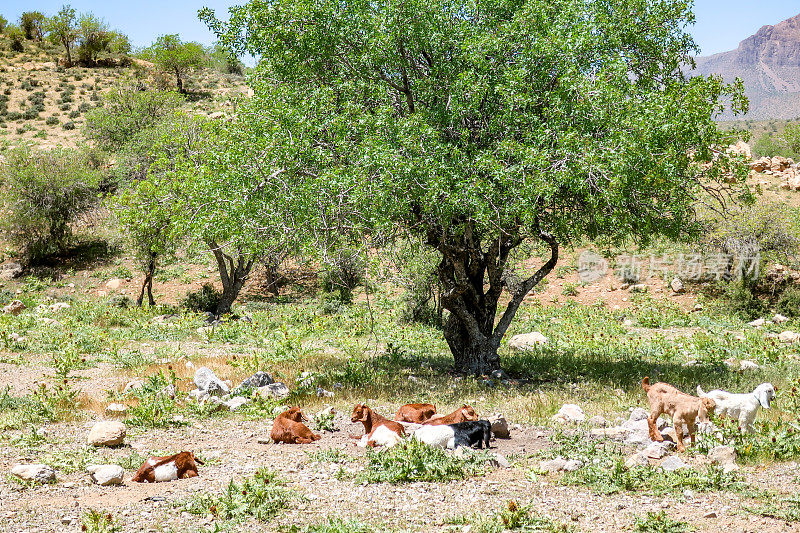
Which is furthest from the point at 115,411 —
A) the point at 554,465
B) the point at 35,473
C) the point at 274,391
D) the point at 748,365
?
the point at 748,365

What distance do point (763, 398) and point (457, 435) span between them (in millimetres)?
4038

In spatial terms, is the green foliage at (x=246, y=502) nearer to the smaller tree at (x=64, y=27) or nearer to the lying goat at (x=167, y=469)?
the lying goat at (x=167, y=469)

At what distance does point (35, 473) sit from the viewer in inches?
221

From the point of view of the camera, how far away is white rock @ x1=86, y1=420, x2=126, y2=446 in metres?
6.73

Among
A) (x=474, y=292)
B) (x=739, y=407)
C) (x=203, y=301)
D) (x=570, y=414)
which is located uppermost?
(x=474, y=292)

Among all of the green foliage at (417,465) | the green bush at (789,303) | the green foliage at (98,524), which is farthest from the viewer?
the green bush at (789,303)

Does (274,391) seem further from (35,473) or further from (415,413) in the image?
(35,473)

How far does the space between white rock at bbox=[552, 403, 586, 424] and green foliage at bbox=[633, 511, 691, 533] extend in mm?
3101

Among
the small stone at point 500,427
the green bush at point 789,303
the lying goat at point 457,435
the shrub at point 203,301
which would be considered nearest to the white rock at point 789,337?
the green bush at point 789,303

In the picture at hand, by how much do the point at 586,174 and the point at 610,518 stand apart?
18.2 feet

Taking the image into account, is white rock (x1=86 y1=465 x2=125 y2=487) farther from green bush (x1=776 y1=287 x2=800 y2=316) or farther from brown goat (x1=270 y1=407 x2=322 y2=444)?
green bush (x1=776 y1=287 x2=800 y2=316)

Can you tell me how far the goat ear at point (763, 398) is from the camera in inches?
299

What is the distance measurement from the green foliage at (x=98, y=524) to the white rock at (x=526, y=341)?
35.7 feet

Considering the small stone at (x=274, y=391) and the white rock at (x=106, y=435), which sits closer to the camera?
the white rock at (x=106, y=435)
